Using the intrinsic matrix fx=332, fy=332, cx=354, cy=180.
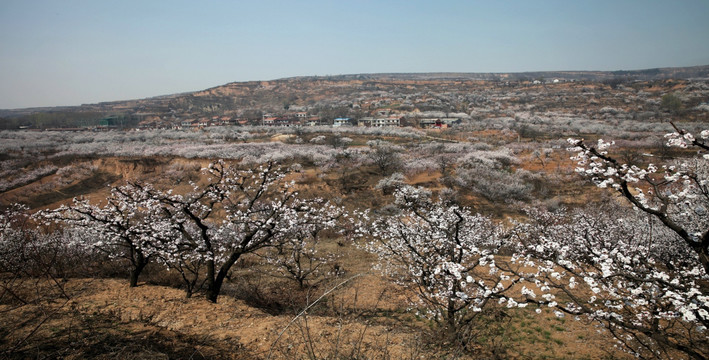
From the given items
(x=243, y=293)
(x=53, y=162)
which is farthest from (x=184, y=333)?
(x=53, y=162)

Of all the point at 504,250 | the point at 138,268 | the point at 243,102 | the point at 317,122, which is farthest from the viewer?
the point at 243,102

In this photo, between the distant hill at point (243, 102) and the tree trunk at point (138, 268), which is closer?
the tree trunk at point (138, 268)

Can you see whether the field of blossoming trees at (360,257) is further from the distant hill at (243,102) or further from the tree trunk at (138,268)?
the distant hill at (243,102)

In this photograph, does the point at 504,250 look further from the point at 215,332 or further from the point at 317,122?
the point at 317,122

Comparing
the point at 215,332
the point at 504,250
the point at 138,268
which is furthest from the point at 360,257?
the point at 215,332

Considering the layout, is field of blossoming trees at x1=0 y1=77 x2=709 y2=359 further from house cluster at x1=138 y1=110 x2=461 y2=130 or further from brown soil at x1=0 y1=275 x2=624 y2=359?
house cluster at x1=138 y1=110 x2=461 y2=130

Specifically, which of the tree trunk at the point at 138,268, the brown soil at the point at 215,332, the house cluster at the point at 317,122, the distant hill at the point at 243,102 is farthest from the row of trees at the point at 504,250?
the distant hill at the point at 243,102
